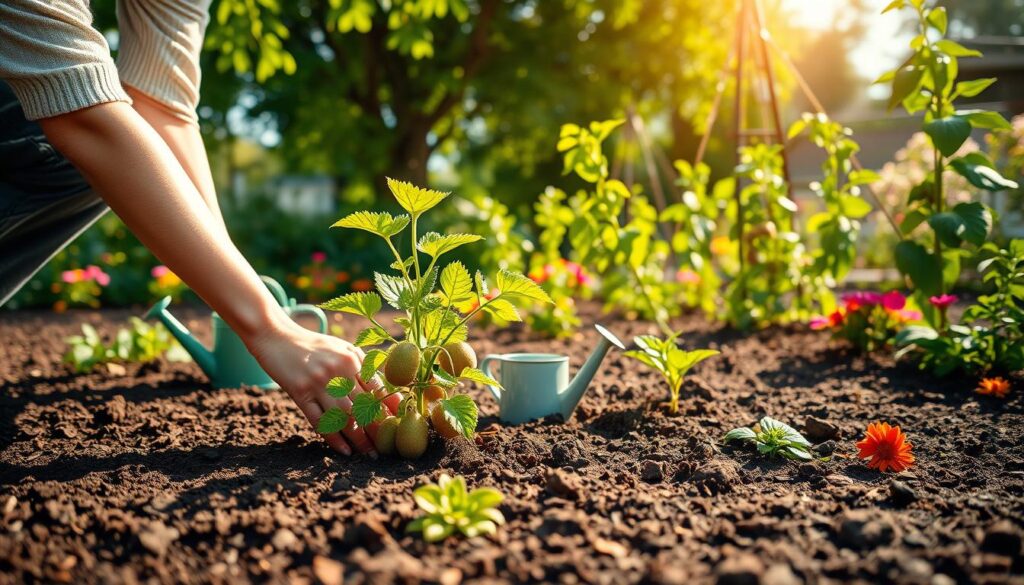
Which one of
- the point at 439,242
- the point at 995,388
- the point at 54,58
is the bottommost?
the point at 995,388

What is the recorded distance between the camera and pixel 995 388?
2209 millimetres

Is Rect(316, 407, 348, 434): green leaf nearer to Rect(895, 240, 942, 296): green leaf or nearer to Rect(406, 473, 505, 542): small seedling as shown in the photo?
Rect(406, 473, 505, 542): small seedling

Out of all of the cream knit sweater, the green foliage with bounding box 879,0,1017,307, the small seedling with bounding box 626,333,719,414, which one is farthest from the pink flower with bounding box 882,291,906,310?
the cream knit sweater

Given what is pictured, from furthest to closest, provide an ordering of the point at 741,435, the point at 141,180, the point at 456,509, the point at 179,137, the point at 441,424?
1. the point at 179,137
2. the point at 741,435
3. the point at 441,424
4. the point at 141,180
5. the point at 456,509

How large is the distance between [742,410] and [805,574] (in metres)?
1.09

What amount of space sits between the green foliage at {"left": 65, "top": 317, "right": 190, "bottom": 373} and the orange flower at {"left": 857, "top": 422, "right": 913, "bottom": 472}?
2542 mm

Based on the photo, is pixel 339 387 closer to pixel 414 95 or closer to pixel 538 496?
pixel 538 496

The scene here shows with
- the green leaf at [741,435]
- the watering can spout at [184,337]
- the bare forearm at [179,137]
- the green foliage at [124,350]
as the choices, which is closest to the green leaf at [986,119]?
the green leaf at [741,435]

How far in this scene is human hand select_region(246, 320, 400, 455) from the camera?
4.75ft

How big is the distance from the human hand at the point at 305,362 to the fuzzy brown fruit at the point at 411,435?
0.11 metres

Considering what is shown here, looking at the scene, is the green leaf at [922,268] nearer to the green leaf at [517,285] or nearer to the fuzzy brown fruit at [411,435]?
the green leaf at [517,285]

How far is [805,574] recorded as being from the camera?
1.09 meters

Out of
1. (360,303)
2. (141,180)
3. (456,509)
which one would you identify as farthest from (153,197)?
(456,509)

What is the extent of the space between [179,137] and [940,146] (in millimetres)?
2343
